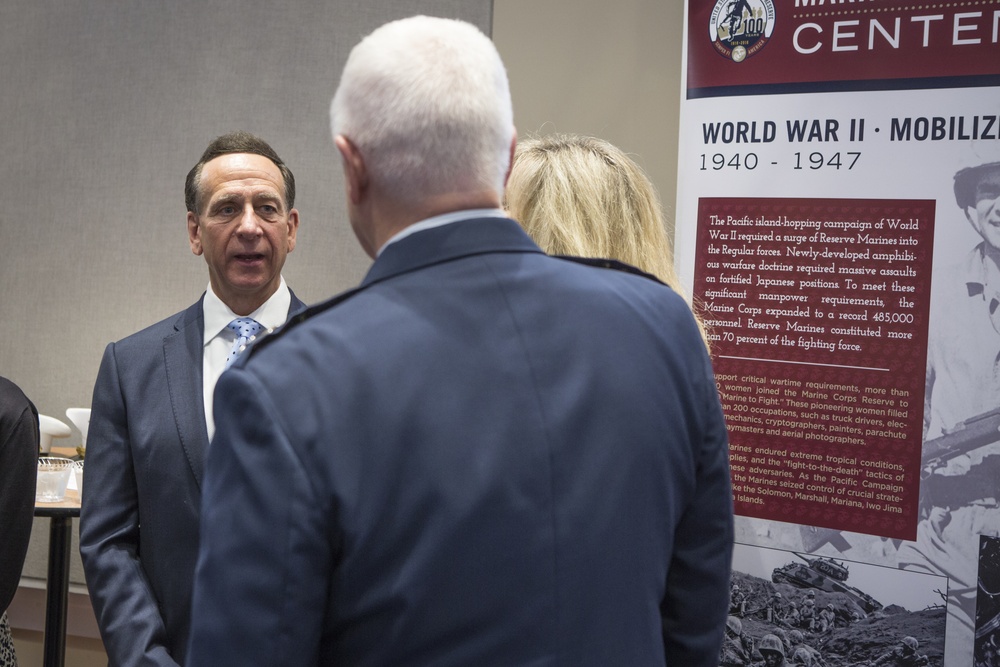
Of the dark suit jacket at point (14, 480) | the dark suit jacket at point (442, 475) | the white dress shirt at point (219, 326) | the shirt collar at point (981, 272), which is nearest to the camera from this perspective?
the dark suit jacket at point (442, 475)

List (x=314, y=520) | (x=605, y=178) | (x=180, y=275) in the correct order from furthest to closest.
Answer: (x=180, y=275) → (x=605, y=178) → (x=314, y=520)

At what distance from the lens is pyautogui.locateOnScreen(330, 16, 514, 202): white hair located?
874mm

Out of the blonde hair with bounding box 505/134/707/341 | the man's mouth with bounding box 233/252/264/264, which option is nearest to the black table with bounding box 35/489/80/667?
the man's mouth with bounding box 233/252/264/264

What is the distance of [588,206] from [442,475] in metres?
1.01

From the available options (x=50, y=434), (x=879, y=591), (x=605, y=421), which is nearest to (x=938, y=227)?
(x=879, y=591)

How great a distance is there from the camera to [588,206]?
1766 millimetres

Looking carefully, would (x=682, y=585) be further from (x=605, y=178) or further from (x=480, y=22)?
(x=480, y=22)

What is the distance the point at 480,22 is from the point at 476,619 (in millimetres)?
2914

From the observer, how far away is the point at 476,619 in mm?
863

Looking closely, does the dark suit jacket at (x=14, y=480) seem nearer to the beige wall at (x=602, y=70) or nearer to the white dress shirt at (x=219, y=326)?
the white dress shirt at (x=219, y=326)

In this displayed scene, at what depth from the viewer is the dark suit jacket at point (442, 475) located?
835 millimetres

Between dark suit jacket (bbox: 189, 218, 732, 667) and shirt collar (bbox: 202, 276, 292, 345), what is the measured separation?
3.84ft

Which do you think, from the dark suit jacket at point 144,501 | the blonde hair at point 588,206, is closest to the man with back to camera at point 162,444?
the dark suit jacket at point 144,501

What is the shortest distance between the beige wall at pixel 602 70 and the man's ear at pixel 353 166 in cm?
237
